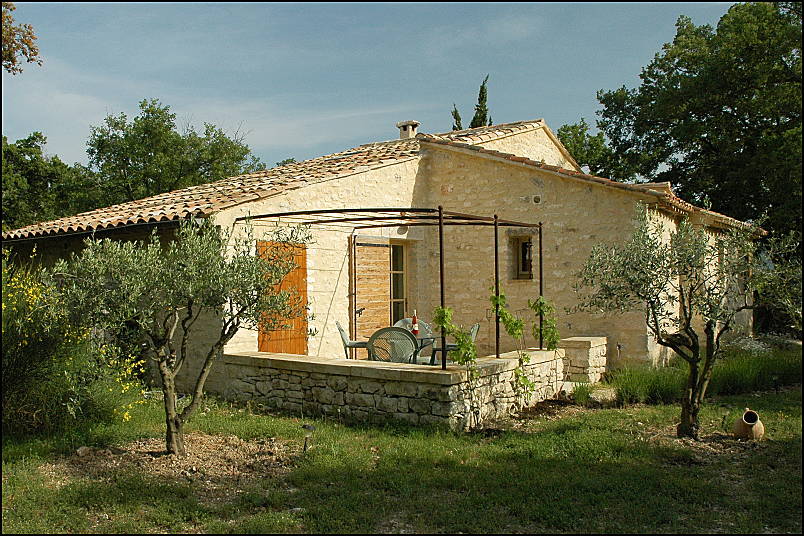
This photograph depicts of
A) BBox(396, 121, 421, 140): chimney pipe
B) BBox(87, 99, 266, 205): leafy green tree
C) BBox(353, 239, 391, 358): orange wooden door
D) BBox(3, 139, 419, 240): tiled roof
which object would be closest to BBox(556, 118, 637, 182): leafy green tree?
BBox(396, 121, 421, 140): chimney pipe

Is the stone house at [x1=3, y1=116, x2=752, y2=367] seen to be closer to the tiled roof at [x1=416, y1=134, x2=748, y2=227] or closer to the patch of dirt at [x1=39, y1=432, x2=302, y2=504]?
the tiled roof at [x1=416, y1=134, x2=748, y2=227]

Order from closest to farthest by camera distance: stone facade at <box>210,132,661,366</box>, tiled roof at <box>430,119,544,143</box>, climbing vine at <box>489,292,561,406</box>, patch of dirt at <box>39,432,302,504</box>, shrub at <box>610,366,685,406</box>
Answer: patch of dirt at <box>39,432,302,504</box> → climbing vine at <box>489,292,561,406</box> → shrub at <box>610,366,685,406</box> → stone facade at <box>210,132,661,366</box> → tiled roof at <box>430,119,544,143</box>

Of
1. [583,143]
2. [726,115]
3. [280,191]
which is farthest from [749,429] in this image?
[583,143]

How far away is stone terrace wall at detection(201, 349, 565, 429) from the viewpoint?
6379 millimetres

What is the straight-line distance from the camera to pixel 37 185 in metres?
17.5

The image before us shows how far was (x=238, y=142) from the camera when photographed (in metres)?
19.8

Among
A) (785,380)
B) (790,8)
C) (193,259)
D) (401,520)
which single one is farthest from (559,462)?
(790,8)

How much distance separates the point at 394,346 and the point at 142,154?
44.9 feet

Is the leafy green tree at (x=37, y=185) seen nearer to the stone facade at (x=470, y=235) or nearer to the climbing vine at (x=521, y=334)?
the stone facade at (x=470, y=235)

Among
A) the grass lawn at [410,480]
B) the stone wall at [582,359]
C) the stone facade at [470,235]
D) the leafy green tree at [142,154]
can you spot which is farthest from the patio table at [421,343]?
the leafy green tree at [142,154]

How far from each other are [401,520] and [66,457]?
10.2 ft

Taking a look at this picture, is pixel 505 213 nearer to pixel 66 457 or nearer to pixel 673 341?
pixel 673 341

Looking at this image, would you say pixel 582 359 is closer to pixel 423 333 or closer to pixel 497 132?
pixel 423 333

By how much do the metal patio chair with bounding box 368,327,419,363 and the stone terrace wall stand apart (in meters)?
0.41
